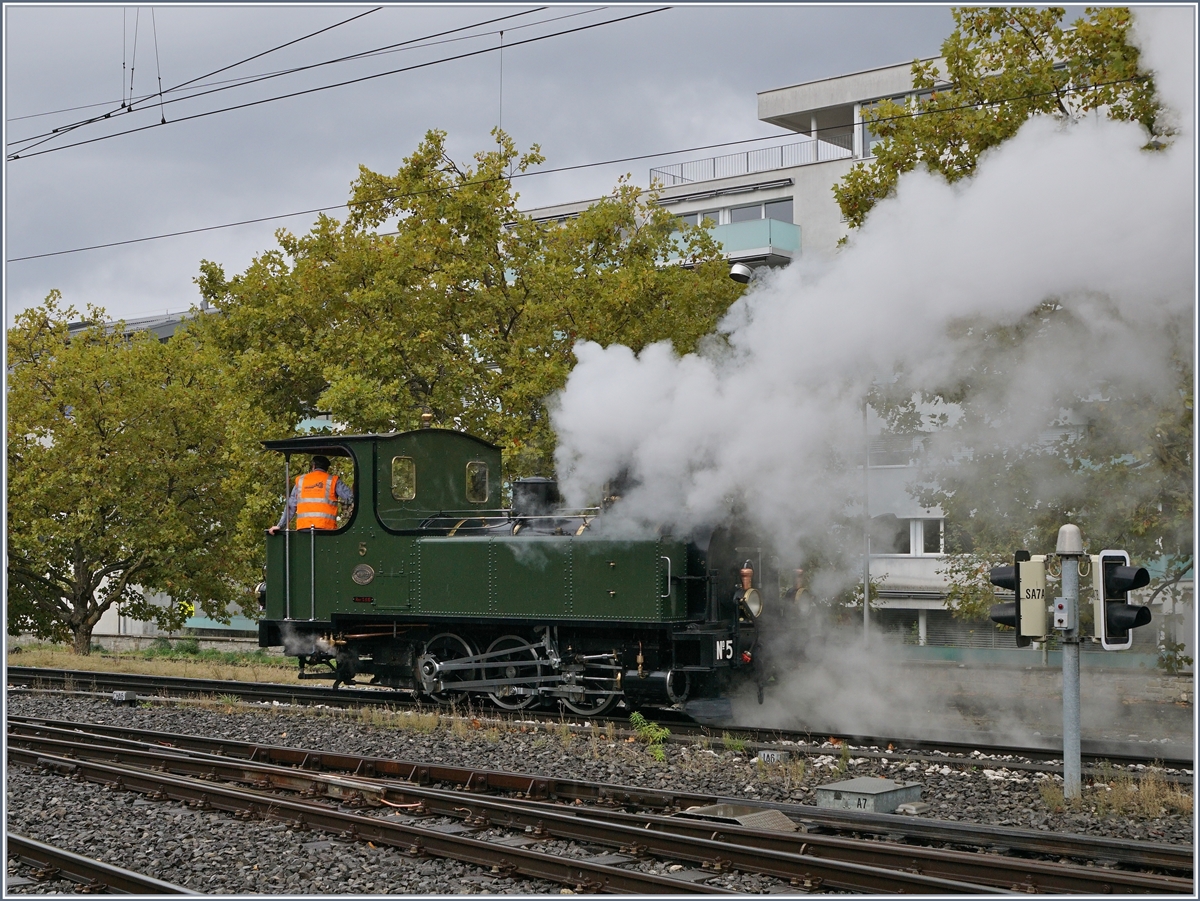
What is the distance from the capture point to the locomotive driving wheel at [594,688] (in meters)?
12.2

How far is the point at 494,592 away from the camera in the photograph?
12547mm

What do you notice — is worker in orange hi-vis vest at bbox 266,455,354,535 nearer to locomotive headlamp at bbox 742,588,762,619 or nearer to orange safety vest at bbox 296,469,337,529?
orange safety vest at bbox 296,469,337,529

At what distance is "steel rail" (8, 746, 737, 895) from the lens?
20.9ft

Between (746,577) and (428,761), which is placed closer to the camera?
(428,761)

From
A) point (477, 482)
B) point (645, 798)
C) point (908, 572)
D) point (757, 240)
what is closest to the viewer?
point (645, 798)

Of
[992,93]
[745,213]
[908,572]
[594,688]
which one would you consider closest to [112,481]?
[594,688]

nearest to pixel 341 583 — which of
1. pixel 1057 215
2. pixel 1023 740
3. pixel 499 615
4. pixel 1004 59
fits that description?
pixel 499 615

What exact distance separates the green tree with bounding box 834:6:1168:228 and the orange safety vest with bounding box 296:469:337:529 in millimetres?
6994

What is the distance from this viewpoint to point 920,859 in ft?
21.5

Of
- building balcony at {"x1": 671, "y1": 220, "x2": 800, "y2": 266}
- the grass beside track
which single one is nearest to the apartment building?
building balcony at {"x1": 671, "y1": 220, "x2": 800, "y2": 266}

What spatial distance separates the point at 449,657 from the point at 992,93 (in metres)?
8.90

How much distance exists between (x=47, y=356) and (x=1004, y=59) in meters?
19.8

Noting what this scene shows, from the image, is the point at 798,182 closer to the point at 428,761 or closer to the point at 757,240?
the point at 757,240

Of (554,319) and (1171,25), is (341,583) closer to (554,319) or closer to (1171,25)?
(554,319)
